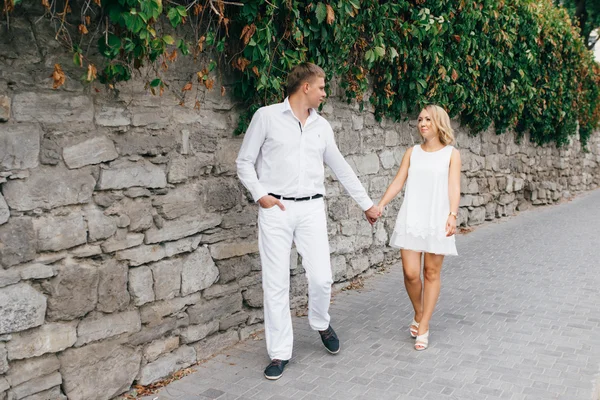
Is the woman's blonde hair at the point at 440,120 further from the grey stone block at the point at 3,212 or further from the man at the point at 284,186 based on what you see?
the grey stone block at the point at 3,212

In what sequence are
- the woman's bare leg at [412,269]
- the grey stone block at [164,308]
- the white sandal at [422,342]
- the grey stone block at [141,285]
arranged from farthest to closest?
the woman's bare leg at [412,269] → the white sandal at [422,342] → the grey stone block at [164,308] → the grey stone block at [141,285]

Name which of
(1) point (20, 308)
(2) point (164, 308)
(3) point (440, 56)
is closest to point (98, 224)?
(1) point (20, 308)

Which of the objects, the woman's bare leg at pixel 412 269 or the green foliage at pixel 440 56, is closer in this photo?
the woman's bare leg at pixel 412 269

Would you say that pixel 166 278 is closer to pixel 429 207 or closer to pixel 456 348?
pixel 429 207

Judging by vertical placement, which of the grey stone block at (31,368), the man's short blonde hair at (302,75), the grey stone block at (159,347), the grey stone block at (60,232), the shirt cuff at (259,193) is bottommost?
the grey stone block at (159,347)

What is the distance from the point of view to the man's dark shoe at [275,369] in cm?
386

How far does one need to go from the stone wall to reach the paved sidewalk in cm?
35

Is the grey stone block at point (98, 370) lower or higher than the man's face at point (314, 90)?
lower

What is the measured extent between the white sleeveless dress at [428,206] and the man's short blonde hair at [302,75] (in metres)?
1.08

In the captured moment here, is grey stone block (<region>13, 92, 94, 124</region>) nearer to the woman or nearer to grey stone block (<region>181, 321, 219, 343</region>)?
grey stone block (<region>181, 321, 219, 343</region>)

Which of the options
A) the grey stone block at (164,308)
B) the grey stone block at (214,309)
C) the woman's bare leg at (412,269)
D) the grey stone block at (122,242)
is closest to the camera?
the grey stone block at (122,242)

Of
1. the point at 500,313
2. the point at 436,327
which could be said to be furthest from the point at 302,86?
the point at 500,313

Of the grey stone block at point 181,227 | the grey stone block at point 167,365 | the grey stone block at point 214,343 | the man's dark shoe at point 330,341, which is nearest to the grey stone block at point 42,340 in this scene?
the grey stone block at point 167,365

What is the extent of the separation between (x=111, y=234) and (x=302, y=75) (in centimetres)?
155
